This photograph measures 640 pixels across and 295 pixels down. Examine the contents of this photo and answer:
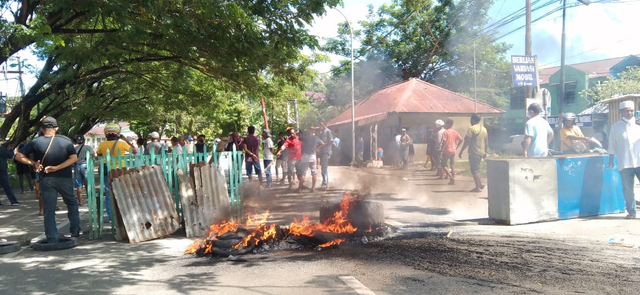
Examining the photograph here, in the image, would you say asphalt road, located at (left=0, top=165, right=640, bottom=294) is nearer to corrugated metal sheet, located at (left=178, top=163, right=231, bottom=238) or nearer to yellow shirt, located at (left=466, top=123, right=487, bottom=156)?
corrugated metal sheet, located at (left=178, top=163, right=231, bottom=238)

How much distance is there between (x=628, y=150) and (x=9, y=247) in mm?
8738

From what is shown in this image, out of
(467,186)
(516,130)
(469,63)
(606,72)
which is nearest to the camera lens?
(467,186)

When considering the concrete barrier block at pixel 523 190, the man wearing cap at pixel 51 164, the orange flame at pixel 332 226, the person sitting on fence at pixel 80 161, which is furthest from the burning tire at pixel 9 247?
the concrete barrier block at pixel 523 190

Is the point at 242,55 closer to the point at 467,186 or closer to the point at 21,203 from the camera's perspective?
the point at 467,186

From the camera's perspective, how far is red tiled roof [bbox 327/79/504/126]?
Result: 2116 centimetres

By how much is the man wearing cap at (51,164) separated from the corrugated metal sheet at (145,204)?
0.69m

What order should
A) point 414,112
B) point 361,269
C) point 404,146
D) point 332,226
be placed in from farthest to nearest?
point 414,112
point 404,146
point 332,226
point 361,269

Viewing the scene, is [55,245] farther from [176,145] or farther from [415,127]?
[415,127]

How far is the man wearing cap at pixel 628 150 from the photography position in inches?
253

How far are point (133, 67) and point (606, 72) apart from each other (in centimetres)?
3795

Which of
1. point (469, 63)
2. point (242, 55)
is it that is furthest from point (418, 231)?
point (469, 63)

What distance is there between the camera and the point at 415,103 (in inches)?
843

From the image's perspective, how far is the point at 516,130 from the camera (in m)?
39.8

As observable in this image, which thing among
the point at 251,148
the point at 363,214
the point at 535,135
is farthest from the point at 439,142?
the point at 363,214
